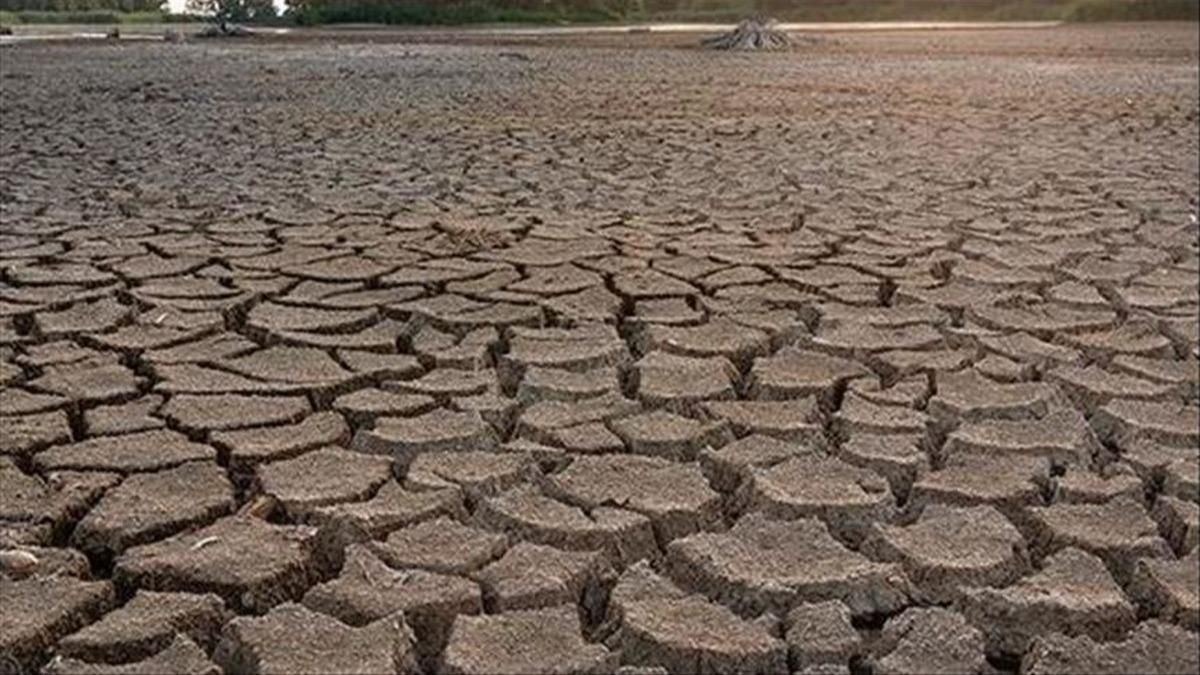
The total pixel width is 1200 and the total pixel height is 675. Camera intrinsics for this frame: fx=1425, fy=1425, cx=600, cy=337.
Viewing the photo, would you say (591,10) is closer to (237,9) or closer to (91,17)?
(237,9)

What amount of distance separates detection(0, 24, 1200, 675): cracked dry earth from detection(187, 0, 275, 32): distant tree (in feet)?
117

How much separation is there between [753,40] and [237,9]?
73.6 ft

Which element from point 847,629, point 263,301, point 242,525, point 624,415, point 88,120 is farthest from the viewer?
point 88,120

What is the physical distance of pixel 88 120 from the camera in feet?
29.4

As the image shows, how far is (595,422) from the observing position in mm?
2621

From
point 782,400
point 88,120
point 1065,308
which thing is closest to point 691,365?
point 782,400

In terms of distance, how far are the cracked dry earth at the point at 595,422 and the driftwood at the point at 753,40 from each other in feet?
55.7

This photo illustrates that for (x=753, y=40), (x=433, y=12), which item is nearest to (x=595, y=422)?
(x=753, y=40)

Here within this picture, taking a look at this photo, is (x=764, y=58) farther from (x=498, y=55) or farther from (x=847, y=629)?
(x=847, y=629)

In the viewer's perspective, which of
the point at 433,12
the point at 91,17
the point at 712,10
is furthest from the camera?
the point at 712,10

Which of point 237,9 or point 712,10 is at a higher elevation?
point 237,9

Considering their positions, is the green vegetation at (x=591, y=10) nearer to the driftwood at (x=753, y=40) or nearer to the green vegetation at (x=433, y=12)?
the green vegetation at (x=433, y=12)

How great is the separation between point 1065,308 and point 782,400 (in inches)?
46.2

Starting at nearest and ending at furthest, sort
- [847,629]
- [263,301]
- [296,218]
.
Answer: [847,629] < [263,301] < [296,218]
